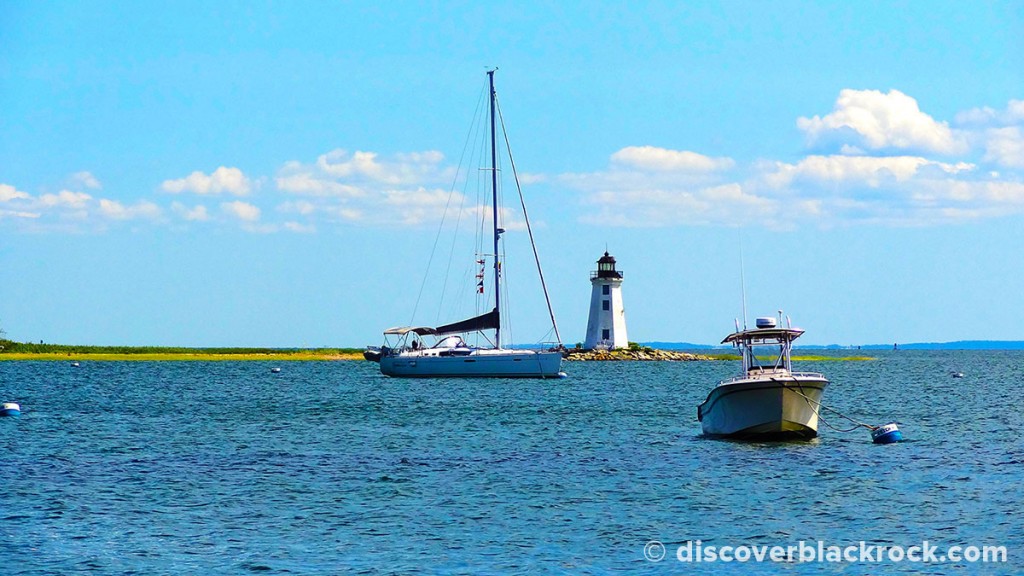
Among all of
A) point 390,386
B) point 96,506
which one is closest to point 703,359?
point 390,386

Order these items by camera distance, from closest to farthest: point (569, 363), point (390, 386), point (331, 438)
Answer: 1. point (331, 438)
2. point (390, 386)
3. point (569, 363)

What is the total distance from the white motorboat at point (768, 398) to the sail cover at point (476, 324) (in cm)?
4600

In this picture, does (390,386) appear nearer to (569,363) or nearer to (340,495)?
(569,363)

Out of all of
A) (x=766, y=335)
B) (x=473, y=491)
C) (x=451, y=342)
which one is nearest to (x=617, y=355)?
(x=451, y=342)

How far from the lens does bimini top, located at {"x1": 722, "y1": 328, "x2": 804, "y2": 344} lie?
123 feet

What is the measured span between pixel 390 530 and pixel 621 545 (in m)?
4.82

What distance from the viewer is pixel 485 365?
8369cm

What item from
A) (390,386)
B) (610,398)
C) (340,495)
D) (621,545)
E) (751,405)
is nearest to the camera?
(621,545)

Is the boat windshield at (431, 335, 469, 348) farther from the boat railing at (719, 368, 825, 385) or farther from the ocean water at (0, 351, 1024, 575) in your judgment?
the boat railing at (719, 368, 825, 385)

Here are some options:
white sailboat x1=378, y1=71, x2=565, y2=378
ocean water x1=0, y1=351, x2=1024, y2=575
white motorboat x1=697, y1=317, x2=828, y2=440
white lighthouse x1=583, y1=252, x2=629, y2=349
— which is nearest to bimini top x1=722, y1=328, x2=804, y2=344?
white motorboat x1=697, y1=317, x2=828, y2=440

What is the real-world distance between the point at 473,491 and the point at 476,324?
188 feet

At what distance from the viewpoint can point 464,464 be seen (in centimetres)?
3403

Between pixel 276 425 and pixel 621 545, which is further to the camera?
pixel 276 425

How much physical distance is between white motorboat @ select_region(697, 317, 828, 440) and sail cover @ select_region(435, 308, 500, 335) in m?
46.0
